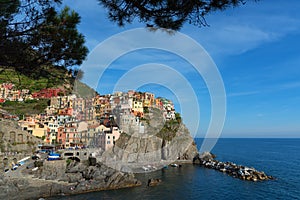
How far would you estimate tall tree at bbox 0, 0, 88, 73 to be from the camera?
11.2ft

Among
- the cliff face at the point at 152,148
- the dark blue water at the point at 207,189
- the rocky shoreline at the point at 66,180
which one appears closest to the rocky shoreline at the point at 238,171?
the rocky shoreline at the point at 66,180

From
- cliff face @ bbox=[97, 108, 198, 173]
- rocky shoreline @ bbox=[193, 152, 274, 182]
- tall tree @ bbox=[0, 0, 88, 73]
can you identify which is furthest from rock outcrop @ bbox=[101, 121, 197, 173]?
tall tree @ bbox=[0, 0, 88, 73]

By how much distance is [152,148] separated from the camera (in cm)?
3378

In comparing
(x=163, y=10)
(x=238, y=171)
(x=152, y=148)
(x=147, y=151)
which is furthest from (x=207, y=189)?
(x=163, y=10)

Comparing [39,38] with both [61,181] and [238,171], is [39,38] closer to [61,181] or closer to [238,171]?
[61,181]

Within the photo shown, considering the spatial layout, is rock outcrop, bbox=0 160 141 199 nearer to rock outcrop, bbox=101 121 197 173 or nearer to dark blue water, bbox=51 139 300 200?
dark blue water, bbox=51 139 300 200

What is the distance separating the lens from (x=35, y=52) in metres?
3.89

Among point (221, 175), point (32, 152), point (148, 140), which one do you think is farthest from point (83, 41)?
point (148, 140)

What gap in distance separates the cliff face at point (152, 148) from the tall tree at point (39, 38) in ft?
69.9

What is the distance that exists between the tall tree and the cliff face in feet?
69.9

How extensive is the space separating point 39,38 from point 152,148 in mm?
31364

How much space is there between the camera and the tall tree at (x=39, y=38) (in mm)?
3418

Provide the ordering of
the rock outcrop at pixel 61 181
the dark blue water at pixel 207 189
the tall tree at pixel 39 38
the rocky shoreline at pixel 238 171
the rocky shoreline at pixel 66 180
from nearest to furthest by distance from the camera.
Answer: the tall tree at pixel 39 38 < the rock outcrop at pixel 61 181 < the rocky shoreline at pixel 66 180 < the dark blue water at pixel 207 189 < the rocky shoreline at pixel 238 171

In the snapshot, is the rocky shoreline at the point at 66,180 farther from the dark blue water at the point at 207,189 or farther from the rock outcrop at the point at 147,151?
the rock outcrop at the point at 147,151
